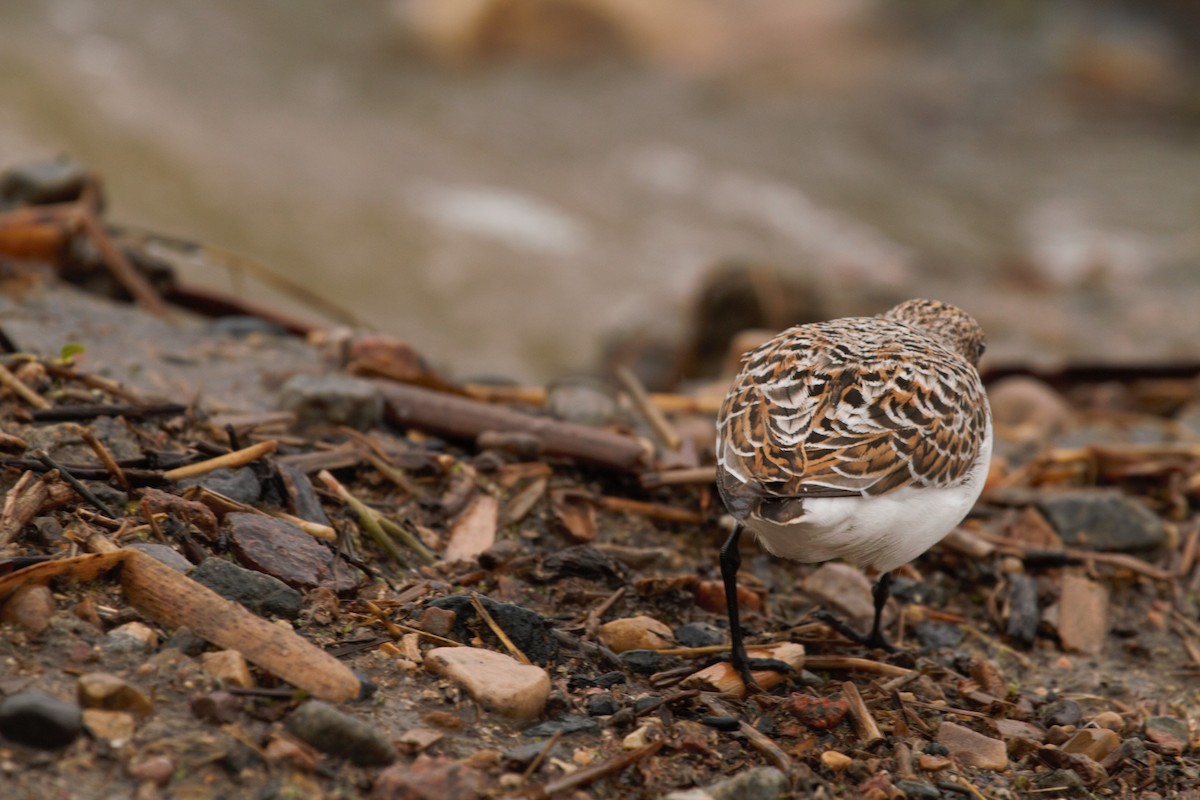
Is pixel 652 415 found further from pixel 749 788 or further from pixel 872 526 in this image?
pixel 749 788

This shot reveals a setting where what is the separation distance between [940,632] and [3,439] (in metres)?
3.72

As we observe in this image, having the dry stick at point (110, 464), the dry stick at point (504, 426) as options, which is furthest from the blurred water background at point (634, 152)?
the dry stick at point (110, 464)

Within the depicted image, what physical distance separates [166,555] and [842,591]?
9.16 ft

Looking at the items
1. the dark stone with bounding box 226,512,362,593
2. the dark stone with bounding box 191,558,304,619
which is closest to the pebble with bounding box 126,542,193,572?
the dark stone with bounding box 191,558,304,619

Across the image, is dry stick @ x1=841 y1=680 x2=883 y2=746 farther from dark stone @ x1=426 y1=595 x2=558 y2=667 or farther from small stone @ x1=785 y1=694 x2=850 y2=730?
dark stone @ x1=426 y1=595 x2=558 y2=667

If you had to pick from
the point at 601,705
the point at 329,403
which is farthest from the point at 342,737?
the point at 329,403

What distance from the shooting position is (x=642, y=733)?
3.88 m

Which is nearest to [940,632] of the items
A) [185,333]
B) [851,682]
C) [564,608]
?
[851,682]

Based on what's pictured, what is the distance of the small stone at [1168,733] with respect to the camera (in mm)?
4504

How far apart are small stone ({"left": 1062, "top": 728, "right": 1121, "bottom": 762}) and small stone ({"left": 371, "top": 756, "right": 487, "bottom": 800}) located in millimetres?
2091

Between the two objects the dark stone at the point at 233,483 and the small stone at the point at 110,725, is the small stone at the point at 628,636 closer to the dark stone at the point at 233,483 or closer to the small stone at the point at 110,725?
the dark stone at the point at 233,483

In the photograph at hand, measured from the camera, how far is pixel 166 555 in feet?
13.3

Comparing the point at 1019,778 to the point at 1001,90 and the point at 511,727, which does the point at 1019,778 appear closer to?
the point at 511,727

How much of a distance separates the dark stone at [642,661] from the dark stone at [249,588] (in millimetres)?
1125
